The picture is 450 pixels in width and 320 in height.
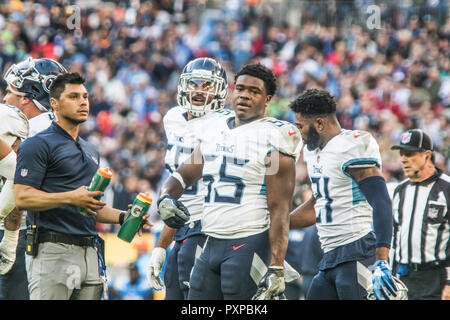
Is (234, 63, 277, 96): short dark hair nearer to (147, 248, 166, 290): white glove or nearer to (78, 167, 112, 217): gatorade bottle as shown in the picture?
(78, 167, 112, 217): gatorade bottle

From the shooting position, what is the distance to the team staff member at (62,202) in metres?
4.67

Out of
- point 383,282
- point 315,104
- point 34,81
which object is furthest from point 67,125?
point 383,282

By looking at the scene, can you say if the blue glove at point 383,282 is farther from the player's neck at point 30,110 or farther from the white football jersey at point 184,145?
the player's neck at point 30,110

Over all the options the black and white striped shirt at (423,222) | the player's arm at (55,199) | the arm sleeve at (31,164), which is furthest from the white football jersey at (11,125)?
the black and white striped shirt at (423,222)

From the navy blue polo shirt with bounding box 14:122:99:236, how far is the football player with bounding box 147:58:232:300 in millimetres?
1002

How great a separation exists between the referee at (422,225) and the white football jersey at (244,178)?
2.03m

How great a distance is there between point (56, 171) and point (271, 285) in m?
1.60

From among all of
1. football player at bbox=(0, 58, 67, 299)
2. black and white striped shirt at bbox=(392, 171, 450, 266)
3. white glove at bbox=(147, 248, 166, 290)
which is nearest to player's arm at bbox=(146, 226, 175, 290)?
white glove at bbox=(147, 248, 166, 290)

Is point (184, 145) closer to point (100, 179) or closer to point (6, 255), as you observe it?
point (100, 179)

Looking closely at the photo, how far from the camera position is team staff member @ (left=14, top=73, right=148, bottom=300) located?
15.3 ft

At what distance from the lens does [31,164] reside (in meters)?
4.70

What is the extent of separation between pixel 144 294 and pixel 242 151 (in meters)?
4.86

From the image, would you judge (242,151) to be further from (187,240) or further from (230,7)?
(230,7)
